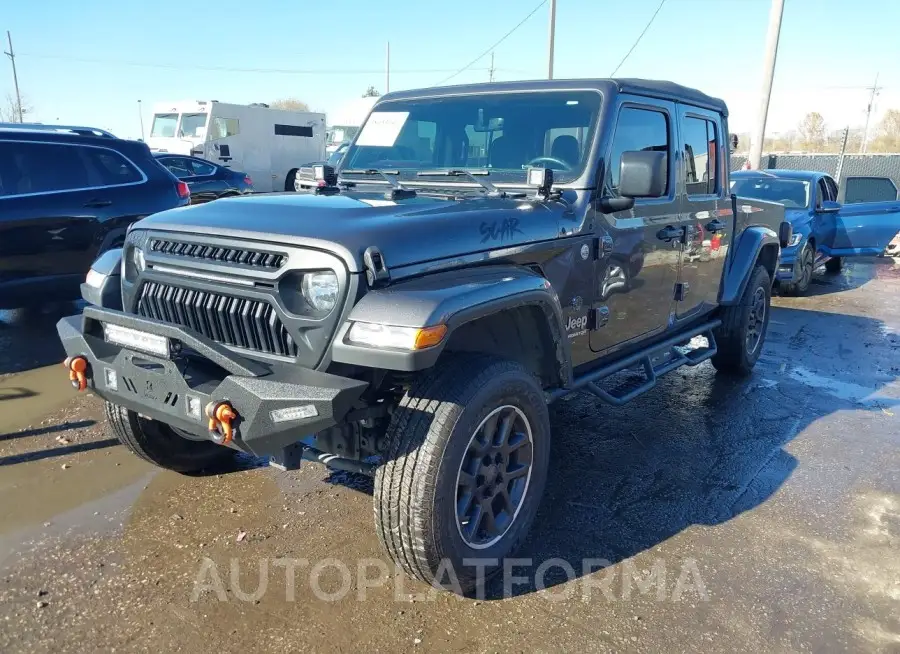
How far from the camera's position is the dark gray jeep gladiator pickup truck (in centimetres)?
248

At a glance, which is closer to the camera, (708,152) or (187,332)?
(187,332)

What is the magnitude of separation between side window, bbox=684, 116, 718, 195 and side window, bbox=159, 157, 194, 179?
37.7 feet

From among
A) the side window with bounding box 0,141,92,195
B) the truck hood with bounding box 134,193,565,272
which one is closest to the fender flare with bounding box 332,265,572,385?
the truck hood with bounding box 134,193,565,272

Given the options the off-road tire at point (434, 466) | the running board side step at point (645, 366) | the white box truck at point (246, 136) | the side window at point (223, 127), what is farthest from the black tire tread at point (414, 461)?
the side window at point (223, 127)

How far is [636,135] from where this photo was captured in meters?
3.91

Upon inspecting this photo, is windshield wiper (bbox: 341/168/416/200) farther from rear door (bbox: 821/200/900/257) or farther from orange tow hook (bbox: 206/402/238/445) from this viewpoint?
rear door (bbox: 821/200/900/257)

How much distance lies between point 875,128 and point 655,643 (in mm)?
67692

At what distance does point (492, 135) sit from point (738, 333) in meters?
3.05

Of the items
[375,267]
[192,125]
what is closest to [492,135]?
[375,267]

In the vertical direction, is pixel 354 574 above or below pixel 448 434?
below

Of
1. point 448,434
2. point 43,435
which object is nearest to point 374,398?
point 448,434

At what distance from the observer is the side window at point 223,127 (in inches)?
736

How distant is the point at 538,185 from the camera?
337 centimetres

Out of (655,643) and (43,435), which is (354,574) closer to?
(655,643)
